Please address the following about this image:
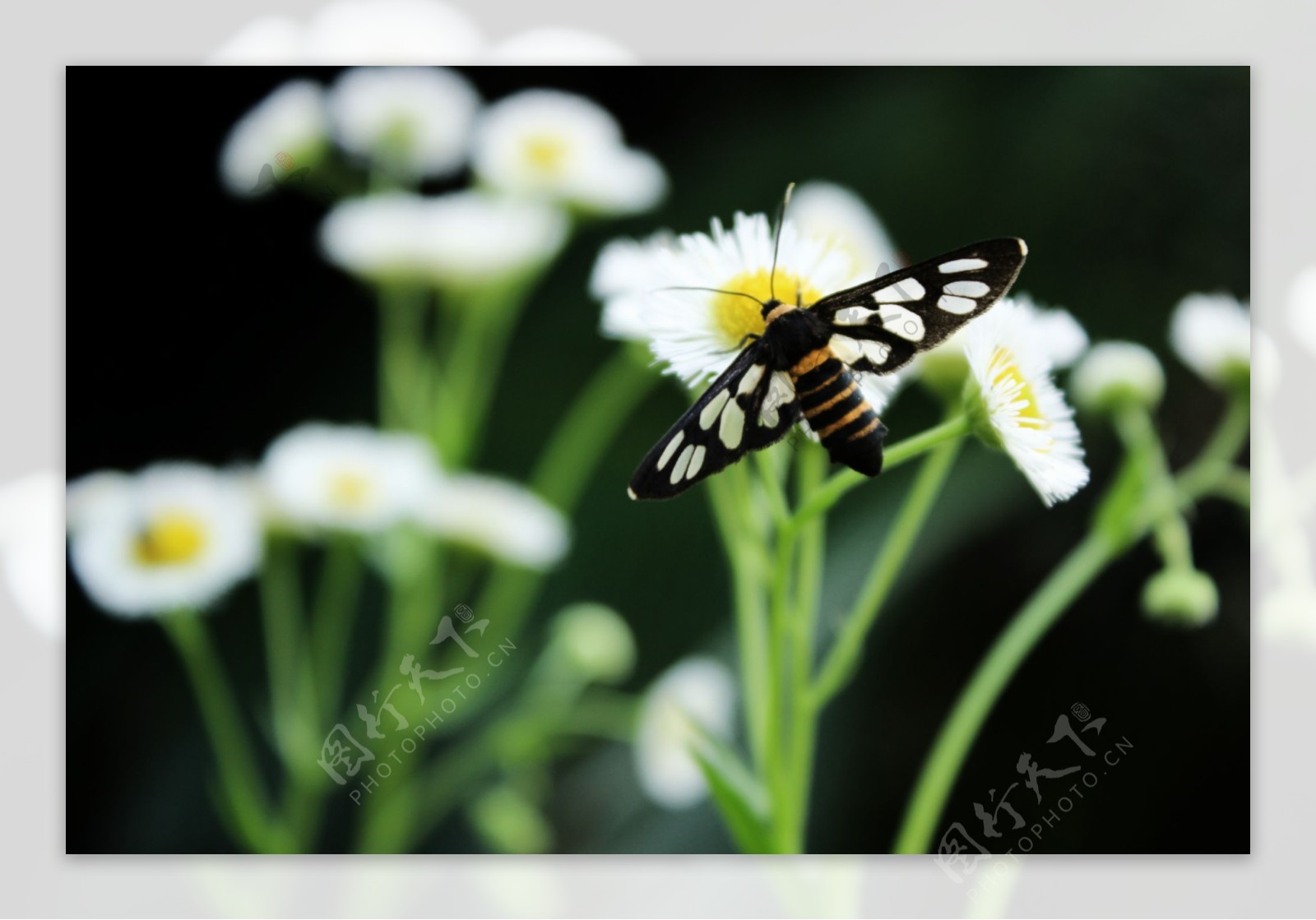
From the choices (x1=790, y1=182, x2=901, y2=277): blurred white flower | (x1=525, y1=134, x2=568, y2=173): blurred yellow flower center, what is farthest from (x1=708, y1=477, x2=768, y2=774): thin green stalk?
(x1=525, y1=134, x2=568, y2=173): blurred yellow flower center

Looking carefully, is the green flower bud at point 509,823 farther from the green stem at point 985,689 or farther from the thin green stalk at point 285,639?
the green stem at point 985,689

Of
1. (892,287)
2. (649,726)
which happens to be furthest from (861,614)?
(649,726)

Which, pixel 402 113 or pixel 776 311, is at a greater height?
pixel 402 113

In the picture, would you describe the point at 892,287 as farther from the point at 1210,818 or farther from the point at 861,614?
the point at 1210,818

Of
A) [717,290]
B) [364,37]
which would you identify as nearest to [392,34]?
[364,37]

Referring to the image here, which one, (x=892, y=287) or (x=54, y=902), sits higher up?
(x=892, y=287)

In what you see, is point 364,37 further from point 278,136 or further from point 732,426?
point 732,426

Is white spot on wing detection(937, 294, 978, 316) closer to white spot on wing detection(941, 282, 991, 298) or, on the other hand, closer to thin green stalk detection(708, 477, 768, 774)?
white spot on wing detection(941, 282, 991, 298)
